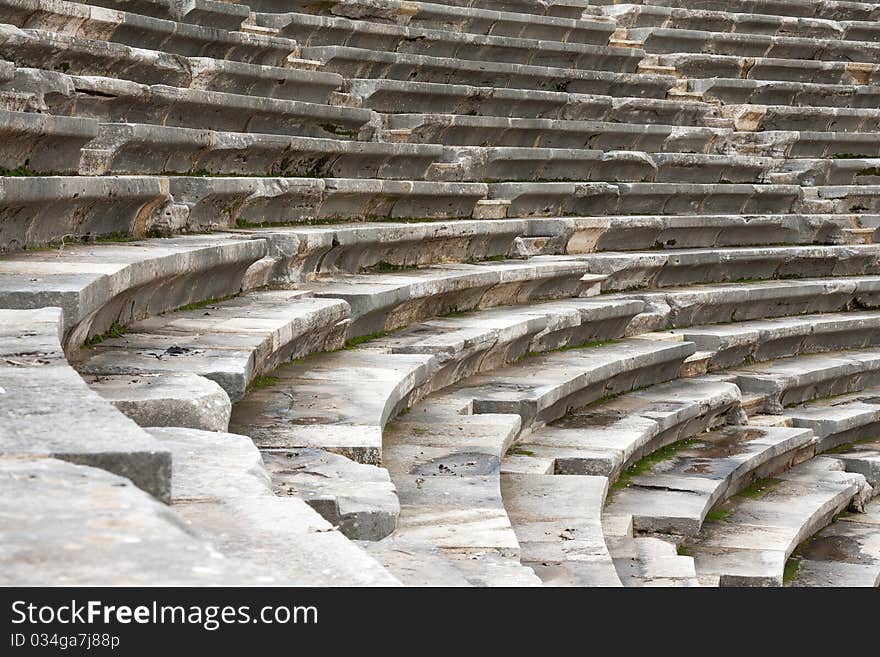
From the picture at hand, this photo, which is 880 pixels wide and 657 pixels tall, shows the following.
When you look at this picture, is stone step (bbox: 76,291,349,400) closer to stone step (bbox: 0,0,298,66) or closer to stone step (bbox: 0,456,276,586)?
stone step (bbox: 0,456,276,586)

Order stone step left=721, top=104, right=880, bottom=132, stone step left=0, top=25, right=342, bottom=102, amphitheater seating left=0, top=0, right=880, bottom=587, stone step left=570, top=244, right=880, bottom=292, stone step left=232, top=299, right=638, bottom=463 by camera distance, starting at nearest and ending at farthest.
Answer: amphitheater seating left=0, top=0, right=880, bottom=587 → stone step left=232, top=299, right=638, bottom=463 → stone step left=0, top=25, right=342, bottom=102 → stone step left=570, top=244, right=880, bottom=292 → stone step left=721, top=104, right=880, bottom=132

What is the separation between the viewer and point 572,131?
11258 mm

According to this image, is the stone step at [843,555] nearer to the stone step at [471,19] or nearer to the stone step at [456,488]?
the stone step at [456,488]

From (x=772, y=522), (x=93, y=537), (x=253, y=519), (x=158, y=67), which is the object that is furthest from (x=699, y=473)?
(x=93, y=537)

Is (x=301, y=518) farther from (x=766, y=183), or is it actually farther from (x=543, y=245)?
(x=766, y=183)

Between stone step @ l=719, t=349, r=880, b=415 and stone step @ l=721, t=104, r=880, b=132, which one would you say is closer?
stone step @ l=719, t=349, r=880, b=415

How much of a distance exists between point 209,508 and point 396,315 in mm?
4621

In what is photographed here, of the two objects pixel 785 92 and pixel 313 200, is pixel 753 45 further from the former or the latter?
pixel 313 200

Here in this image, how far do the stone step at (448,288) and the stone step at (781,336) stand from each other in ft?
2.91

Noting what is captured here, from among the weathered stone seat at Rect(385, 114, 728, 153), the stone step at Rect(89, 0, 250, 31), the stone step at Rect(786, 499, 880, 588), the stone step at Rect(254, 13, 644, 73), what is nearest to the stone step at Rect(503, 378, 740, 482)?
the stone step at Rect(786, 499, 880, 588)

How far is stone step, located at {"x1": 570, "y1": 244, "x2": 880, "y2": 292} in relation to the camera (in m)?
9.98

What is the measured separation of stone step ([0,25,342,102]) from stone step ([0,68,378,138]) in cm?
27

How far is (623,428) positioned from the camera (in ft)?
23.2
